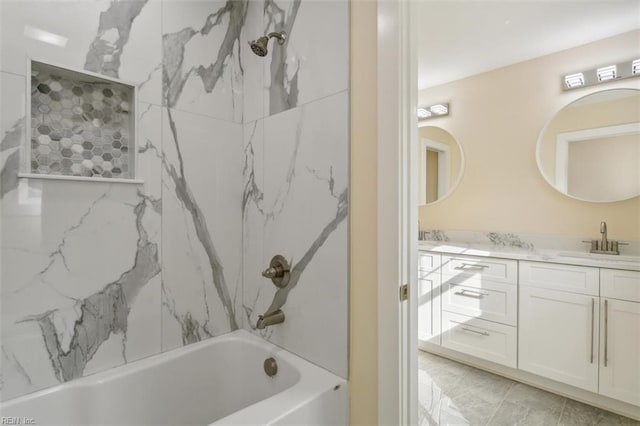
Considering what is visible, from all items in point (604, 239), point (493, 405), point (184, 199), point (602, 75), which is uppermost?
point (602, 75)

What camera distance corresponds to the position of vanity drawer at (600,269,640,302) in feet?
6.17

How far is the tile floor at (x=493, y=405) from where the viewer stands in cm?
194

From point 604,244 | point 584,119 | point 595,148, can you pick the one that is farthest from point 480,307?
point 584,119

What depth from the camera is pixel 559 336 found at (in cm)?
214

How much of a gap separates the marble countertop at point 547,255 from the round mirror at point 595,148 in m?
0.46

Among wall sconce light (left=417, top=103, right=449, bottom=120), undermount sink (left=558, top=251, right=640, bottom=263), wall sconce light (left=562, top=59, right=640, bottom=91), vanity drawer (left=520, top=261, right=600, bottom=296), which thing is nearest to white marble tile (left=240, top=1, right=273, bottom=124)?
vanity drawer (left=520, top=261, right=600, bottom=296)

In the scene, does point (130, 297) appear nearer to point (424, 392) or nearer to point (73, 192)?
point (73, 192)

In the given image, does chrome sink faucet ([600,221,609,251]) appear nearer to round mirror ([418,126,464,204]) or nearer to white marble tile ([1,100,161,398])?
round mirror ([418,126,464,204])

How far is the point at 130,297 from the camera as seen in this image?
1.29 metres

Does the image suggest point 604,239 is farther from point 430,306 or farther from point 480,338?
point 430,306

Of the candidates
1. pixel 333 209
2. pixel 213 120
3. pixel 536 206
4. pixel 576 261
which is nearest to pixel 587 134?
pixel 536 206

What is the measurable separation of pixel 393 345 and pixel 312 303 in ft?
1.23

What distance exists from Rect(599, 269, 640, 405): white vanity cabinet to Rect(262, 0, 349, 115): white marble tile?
2091mm

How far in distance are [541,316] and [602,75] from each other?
185 centimetres
